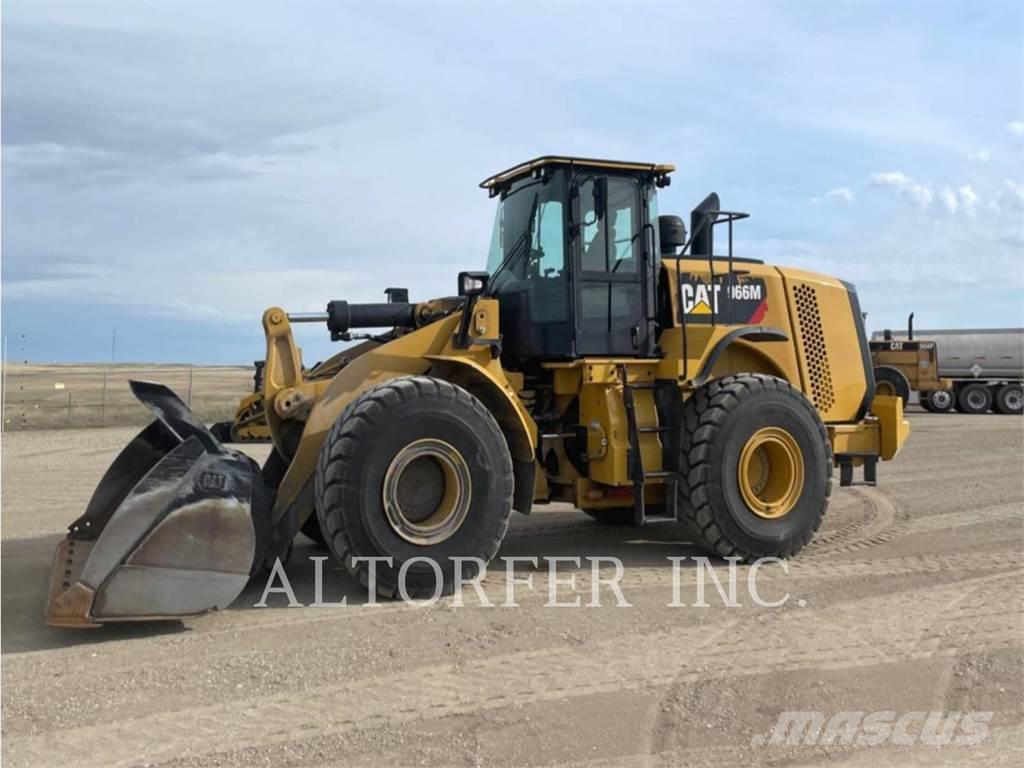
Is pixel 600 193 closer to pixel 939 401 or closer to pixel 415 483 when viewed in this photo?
pixel 415 483

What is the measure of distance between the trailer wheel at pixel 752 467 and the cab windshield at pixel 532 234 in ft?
5.11

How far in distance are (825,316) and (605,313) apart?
7.30ft

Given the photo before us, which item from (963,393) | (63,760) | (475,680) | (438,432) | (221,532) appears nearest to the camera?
(63,760)

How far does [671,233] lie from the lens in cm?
839

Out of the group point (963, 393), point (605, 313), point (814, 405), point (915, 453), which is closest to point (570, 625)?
point (605, 313)

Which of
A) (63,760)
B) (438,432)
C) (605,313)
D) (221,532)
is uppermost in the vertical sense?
(605,313)

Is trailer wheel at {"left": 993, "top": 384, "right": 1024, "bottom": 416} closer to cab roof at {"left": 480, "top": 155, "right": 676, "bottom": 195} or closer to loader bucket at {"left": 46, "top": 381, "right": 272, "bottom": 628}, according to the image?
cab roof at {"left": 480, "top": 155, "right": 676, "bottom": 195}

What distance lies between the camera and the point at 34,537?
862 centimetres

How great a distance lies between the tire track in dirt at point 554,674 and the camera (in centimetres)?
416

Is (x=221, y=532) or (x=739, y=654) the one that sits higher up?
(x=221, y=532)

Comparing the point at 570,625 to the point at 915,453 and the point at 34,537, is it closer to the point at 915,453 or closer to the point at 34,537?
the point at 34,537

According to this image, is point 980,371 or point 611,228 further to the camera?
point 980,371

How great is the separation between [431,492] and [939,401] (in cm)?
2833

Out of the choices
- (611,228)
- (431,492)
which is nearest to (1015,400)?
(611,228)
